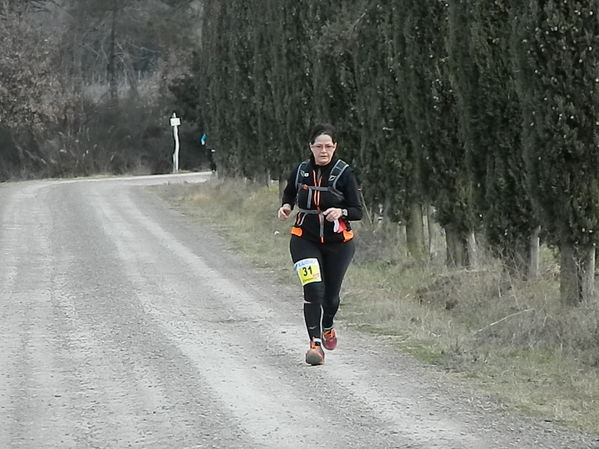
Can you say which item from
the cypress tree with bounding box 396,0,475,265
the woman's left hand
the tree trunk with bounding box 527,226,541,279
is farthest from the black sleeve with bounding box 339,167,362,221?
the cypress tree with bounding box 396,0,475,265

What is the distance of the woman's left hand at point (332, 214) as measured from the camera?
30.5 ft

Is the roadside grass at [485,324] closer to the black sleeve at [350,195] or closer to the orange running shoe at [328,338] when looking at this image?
the orange running shoe at [328,338]

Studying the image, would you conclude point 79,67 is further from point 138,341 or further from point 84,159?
point 138,341

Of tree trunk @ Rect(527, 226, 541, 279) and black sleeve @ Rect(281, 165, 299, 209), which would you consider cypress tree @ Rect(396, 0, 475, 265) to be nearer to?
tree trunk @ Rect(527, 226, 541, 279)

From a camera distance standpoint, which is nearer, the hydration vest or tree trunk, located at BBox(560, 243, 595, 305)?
the hydration vest

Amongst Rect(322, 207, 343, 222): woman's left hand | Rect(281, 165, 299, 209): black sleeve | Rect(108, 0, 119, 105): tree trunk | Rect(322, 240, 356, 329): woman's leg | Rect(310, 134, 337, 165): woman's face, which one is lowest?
Rect(322, 240, 356, 329): woman's leg

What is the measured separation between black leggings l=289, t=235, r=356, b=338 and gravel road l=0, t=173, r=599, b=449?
1.40ft

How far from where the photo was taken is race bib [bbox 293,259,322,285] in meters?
9.56

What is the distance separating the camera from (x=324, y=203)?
9.48 metres

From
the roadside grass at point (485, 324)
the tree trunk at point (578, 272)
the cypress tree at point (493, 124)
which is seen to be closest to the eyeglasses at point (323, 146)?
the roadside grass at point (485, 324)

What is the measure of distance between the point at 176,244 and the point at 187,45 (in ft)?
146

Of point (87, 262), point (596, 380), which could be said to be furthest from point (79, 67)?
point (596, 380)

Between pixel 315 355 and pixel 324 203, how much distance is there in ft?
4.00

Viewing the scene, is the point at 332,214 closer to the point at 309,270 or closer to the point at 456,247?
the point at 309,270
